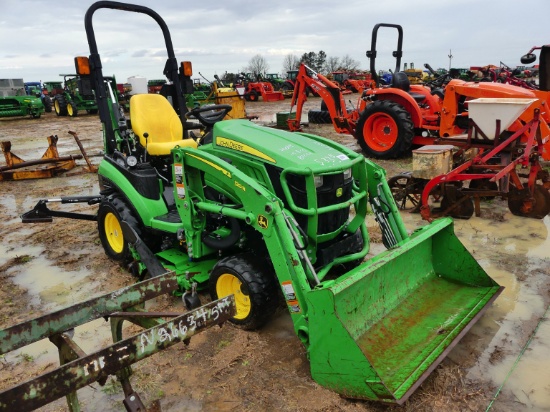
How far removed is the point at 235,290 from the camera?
3.36 metres

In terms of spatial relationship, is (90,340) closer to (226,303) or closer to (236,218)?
(236,218)

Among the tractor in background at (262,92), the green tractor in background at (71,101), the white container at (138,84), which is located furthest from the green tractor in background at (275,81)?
the white container at (138,84)

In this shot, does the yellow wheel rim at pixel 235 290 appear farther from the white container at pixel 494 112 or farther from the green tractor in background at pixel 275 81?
the green tractor in background at pixel 275 81

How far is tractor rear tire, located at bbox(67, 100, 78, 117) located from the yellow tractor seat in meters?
17.8

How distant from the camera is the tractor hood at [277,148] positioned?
10.4ft

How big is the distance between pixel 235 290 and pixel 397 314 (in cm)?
112

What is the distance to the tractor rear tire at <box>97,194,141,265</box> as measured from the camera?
418cm

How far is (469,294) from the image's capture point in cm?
348

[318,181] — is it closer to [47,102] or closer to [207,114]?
[207,114]

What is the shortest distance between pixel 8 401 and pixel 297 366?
171 centimetres

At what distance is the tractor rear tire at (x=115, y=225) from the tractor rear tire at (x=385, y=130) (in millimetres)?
5558

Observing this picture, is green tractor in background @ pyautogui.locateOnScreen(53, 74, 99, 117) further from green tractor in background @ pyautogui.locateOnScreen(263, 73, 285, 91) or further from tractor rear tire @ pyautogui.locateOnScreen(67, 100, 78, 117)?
green tractor in background @ pyautogui.locateOnScreen(263, 73, 285, 91)

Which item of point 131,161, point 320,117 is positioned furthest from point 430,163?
point 320,117

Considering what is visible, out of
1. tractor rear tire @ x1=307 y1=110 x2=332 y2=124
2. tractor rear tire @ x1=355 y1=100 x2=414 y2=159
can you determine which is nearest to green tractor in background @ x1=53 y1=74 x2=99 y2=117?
tractor rear tire @ x1=307 y1=110 x2=332 y2=124
